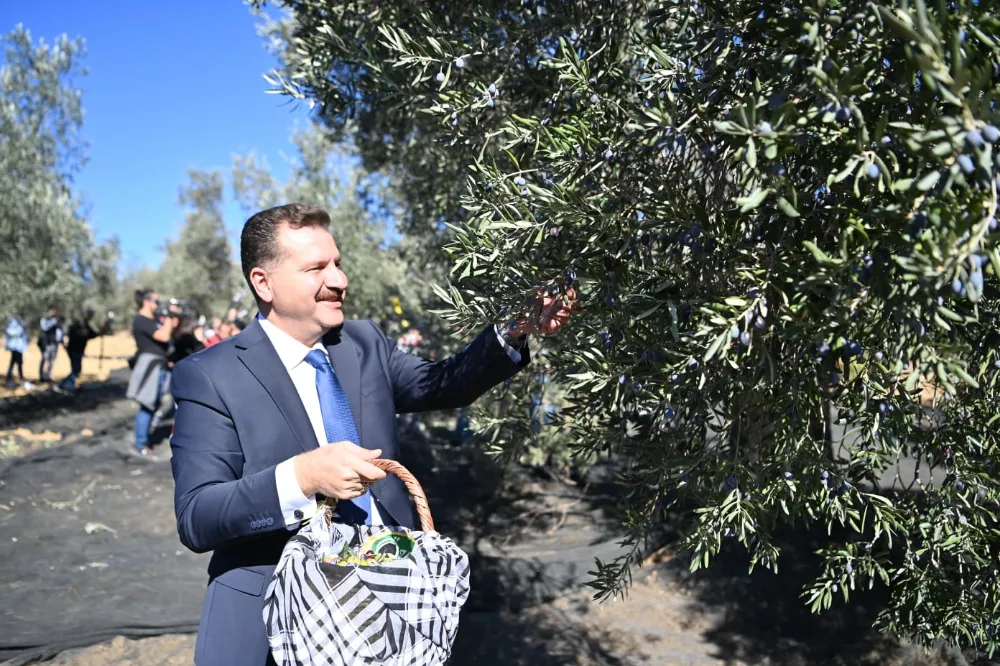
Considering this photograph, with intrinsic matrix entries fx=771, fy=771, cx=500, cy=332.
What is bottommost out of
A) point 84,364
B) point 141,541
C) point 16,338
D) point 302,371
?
point 84,364

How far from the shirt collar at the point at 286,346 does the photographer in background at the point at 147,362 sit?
877cm

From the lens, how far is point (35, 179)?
15.0 meters

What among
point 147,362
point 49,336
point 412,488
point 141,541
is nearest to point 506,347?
point 412,488

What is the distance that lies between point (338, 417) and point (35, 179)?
1564cm

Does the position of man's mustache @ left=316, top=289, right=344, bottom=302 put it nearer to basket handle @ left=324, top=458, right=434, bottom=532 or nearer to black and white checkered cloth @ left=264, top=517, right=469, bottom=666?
basket handle @ left=324, top=458, right=434, bottom=532

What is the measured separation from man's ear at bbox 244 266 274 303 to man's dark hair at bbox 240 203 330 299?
14 mm

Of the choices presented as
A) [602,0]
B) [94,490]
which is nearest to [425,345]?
[94,490]

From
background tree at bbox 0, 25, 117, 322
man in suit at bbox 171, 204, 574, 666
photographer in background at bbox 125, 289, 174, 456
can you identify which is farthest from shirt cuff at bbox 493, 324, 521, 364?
background tree at bbox 0, 25, 117, 322

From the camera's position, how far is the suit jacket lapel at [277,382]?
228 centimetres

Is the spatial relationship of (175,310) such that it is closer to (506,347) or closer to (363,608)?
(506,347)

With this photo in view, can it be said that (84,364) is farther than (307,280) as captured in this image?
Yes

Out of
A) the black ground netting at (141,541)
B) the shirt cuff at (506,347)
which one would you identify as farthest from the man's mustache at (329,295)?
the black ground netting at (141,541)

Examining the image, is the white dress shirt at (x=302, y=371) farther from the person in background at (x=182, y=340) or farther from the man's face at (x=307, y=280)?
the person in background at (x=182, y=340)

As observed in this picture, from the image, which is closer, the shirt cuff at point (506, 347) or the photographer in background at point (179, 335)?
the shirt cuff at point (506, 347)
